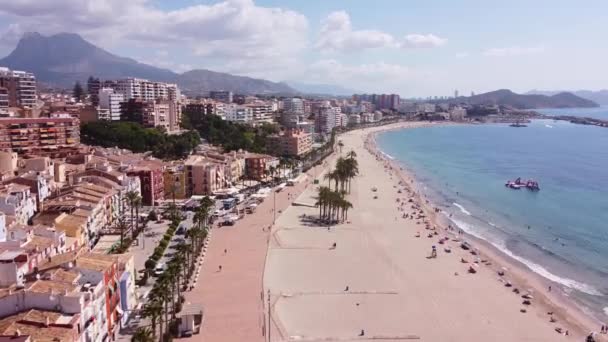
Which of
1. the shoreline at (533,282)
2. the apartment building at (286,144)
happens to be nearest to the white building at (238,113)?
the apartment building at (286,144)

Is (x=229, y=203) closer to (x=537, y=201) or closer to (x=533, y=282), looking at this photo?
(x=533, y=282)

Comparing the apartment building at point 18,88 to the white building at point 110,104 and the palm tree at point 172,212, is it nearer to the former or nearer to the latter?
the white building at point 110,104

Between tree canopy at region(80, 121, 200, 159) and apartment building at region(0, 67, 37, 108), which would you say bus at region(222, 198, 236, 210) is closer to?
tree canopy at region(80, 121, 200, 159)

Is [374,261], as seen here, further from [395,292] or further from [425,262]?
[395,292]

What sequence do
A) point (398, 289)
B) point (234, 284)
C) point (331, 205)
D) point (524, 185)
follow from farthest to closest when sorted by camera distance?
point (524, 185)
point (331, 205)
point (398, 289)
point (234, 284)

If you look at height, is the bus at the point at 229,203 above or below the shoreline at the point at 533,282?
above

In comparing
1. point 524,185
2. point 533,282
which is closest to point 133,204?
point 533,282

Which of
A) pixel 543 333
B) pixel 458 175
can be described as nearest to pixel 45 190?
pixel 543 333
